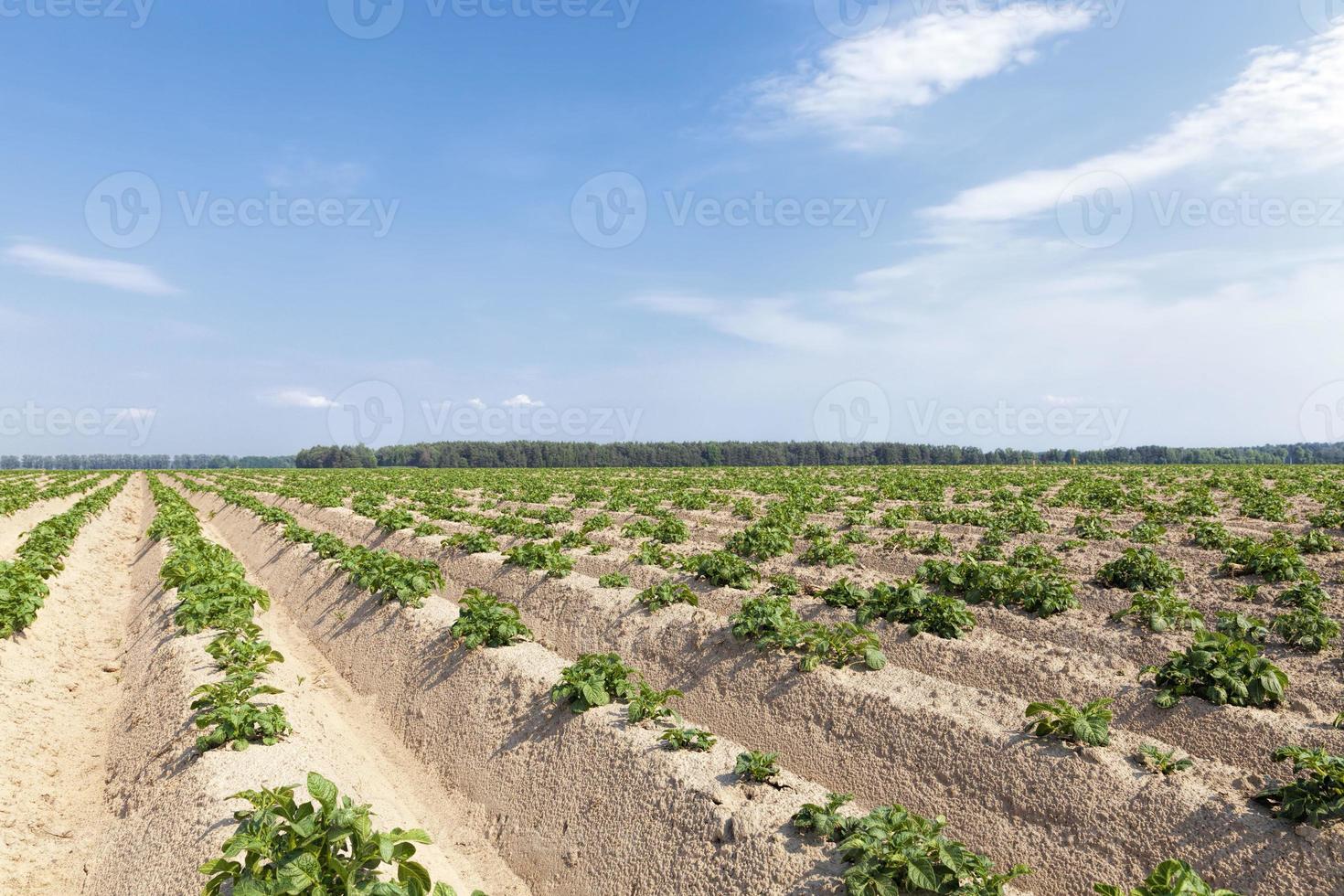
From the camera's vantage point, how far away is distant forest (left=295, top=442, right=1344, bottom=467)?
137750 millimetres

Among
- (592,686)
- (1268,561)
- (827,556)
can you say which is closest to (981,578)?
(827,556)

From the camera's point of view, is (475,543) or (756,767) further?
(475,543)

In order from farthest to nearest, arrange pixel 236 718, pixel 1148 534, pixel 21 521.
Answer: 1. pixel 21 521
2. pixel 1148 534
3. pixel 236 718

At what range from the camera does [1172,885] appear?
192 inches

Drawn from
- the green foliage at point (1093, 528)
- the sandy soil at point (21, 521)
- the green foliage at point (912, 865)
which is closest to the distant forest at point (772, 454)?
the sandy soil at point (21, 521)

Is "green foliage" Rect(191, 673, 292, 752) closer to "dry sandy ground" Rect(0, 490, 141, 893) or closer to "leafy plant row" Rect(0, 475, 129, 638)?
"dry sandy ground" Rect(0, 490, 141, 893)

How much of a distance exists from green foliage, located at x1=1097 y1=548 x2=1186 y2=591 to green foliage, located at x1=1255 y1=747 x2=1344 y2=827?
666 cm

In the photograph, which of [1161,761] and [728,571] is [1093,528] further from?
[1161,761]

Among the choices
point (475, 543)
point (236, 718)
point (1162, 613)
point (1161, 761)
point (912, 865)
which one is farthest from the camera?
point (475, 543)

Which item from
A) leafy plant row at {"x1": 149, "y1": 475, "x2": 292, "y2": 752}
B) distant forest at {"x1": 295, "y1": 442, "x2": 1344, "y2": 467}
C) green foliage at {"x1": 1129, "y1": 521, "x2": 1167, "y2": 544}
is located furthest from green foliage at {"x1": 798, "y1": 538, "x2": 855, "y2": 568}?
distant forest at {"x1": 295, "y1": 442, "x2": 1344, "y2": 467}

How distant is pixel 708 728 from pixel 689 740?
7.08 feet

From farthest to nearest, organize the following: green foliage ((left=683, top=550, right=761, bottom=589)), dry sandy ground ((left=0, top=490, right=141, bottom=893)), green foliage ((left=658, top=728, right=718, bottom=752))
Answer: green foliage ((left=683, top=550, right=761, bottom=589)) < green foliage ((left=658, top=728, right=718, bottom=752)) < dry sandy ground ((left=0, top=490, right=141, bottom=893))

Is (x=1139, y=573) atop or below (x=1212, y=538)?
below

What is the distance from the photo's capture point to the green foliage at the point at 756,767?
6.99 meters
